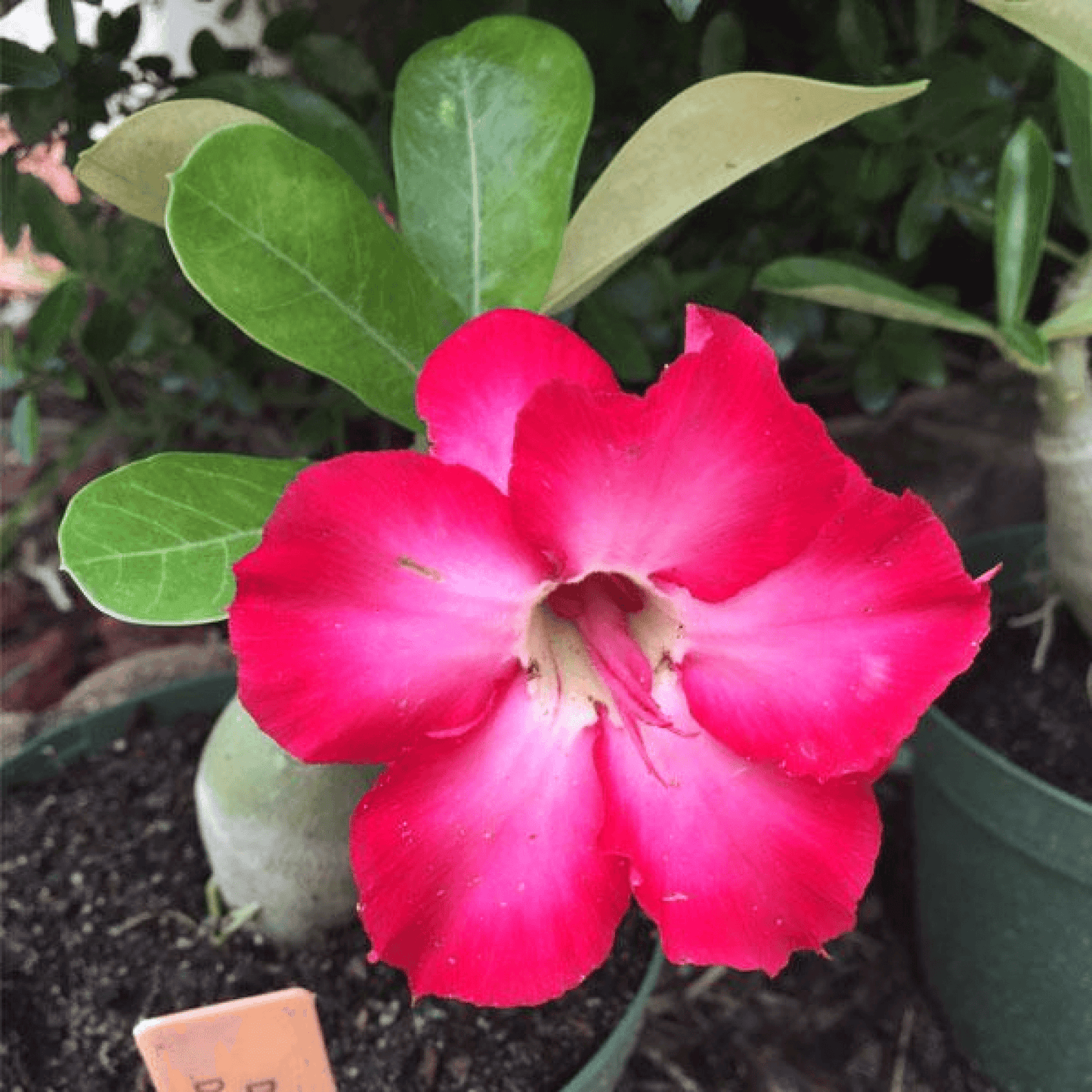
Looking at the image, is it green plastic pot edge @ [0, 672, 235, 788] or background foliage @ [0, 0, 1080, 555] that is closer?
background foliage @ [0, 0, 1080, 555]

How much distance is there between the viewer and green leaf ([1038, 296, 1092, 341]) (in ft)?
2.68

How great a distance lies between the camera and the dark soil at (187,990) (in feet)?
2.77

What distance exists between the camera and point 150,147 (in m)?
0.60

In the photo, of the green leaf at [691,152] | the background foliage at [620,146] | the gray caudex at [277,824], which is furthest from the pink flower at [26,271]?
the green leaf at [691,152]

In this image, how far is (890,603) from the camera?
0.58 m

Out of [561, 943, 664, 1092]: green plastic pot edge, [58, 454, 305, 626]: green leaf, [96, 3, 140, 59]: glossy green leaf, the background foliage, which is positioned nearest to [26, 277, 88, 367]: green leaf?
the background foliage

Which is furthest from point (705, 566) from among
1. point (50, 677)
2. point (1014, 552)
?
point (50, 677)

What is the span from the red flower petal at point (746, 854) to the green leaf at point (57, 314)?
0.63 m

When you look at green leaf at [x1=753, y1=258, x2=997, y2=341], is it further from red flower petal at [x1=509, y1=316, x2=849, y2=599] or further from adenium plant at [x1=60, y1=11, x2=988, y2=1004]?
red flower petal at [x1=509, y1=316, x2=849, y2=599]

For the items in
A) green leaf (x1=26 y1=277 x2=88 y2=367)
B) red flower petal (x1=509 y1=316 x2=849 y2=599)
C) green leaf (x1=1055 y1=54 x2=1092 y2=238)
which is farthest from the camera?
green leaf (x1=26 y1=277 x2=88 y2=367)

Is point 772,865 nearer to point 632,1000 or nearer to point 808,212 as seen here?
point 632,1000

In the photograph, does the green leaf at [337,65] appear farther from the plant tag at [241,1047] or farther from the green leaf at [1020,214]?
the plant tag at [241,1047]

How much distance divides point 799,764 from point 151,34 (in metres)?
1.03

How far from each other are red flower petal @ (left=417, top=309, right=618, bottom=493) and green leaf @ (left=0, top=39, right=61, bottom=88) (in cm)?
39
